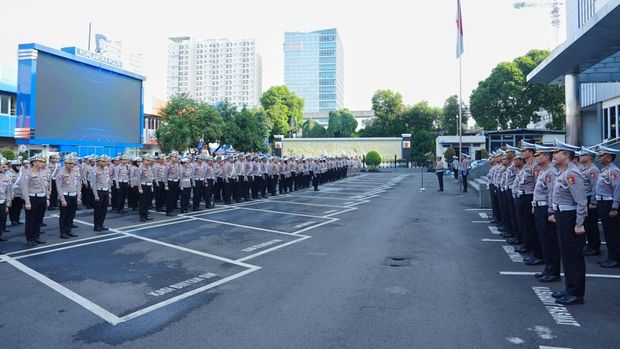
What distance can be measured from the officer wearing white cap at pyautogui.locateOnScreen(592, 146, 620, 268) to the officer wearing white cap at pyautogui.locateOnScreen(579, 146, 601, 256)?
0.20 m

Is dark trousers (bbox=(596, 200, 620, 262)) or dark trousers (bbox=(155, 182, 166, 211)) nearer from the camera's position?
dark trousers (bbox=(596, 200, 620, 262))

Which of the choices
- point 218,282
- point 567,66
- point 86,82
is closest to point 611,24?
point 567,66

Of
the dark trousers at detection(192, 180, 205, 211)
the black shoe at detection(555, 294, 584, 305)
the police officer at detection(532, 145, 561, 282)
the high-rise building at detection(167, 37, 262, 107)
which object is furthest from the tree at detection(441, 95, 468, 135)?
the high-rise building at detection(167, 37, 262, 107)

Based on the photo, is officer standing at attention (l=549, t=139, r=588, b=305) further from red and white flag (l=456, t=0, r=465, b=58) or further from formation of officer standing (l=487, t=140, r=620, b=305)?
red and white flag (l=456, t=0, r=465, b=58)

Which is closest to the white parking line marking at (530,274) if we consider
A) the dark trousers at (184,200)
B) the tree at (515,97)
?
the dark trousers at (184,200)

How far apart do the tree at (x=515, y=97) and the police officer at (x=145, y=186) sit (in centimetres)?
4042

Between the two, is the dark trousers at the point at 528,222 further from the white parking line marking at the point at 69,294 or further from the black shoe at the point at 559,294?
the white parking line marking at the point at 69,294

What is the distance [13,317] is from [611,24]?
12751mm

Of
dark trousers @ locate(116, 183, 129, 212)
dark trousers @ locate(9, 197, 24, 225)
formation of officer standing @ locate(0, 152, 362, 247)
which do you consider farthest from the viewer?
dark trousers @ locate(116, 183, 129, 212)

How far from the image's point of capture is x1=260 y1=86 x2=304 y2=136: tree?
71.1 metres

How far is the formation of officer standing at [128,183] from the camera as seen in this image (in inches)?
410

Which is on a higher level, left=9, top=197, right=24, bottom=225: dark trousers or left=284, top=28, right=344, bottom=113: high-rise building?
left=284, top=28, right=344, bottom=113: high-rise building

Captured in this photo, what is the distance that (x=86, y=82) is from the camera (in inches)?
1016

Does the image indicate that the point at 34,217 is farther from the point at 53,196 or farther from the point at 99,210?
the point at 53,196
